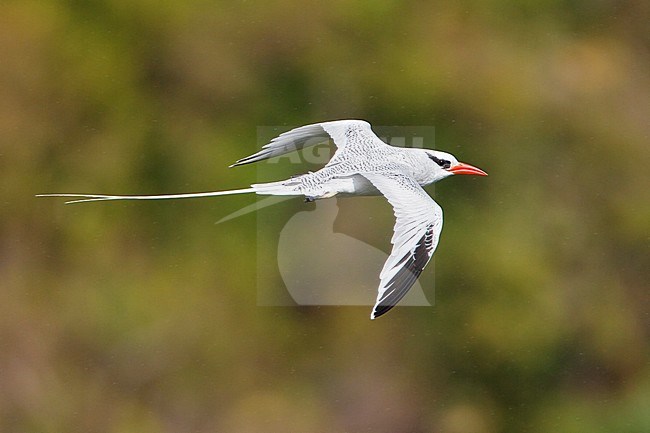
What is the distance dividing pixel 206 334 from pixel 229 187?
0.73 m

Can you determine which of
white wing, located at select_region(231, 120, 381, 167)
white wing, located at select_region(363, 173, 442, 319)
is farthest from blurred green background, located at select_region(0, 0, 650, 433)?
white wing, located at select_region(363, 173, 442, 319)

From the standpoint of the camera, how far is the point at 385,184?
2420 millimetres

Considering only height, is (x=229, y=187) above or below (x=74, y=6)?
below

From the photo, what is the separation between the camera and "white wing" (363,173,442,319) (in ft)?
7.27

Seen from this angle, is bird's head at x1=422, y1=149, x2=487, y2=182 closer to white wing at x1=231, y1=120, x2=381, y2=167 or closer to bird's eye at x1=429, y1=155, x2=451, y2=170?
bird's eye at x1=429, y1=155, x2=451, y2=170

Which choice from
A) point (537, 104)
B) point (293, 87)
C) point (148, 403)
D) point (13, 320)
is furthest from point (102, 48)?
point (537, 104)

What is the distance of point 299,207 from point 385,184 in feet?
10.5

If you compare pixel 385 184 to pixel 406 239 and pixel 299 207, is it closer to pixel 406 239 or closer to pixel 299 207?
pixel 406 239

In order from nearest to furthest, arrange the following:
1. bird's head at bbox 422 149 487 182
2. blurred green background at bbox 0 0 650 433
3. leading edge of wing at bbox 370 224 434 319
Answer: leading edge of wing at bbox 370 224 434 319 → bird's head at bbox 422 149 487 182 → blurred green background at bbox 0 0 650 433

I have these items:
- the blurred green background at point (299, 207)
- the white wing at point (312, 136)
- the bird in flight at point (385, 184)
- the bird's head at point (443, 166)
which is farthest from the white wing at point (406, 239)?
the blurred green background at point (299, 207)

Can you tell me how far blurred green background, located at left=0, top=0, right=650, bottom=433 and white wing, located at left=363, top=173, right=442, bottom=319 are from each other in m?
2.72

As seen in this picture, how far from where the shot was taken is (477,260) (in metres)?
5.45

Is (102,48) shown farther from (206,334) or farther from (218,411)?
(218,411)

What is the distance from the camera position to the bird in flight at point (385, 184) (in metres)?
2.25
